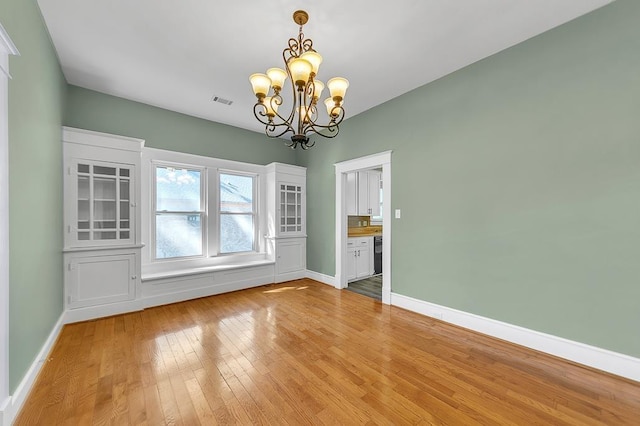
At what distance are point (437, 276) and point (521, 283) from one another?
856mm

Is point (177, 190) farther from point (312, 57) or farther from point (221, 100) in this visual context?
point (312, 57)

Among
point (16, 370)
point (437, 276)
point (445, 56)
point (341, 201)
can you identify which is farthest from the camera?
point (341, 201)

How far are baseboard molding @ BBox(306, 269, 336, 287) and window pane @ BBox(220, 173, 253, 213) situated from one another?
176cm

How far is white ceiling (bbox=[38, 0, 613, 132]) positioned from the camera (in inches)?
84.3

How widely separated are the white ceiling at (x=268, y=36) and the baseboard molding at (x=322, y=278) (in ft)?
10.6

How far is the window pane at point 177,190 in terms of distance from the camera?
4094 mm

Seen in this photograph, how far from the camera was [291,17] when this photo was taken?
2.23 metres

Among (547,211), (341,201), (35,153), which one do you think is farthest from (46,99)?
(547,211)

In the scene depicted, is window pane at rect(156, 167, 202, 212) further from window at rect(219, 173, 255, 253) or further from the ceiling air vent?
the ceiling air vent

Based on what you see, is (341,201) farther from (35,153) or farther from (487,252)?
(35,153)

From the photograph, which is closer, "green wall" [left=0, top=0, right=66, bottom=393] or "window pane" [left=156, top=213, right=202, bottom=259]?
"green wall" [left=0, top=0, right=66, bottom=393]

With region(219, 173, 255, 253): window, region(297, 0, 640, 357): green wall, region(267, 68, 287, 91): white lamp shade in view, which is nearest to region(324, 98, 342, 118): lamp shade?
region(267, 68, 287, 91): white lamp shade

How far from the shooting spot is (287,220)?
5109 millimetres

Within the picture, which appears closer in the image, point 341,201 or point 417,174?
point 417,174
